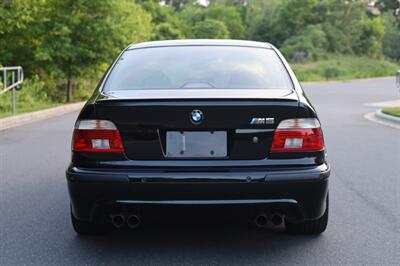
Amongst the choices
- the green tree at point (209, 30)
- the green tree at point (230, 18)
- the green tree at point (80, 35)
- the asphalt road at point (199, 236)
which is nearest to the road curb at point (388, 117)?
the asphalt road at point (199, 236)

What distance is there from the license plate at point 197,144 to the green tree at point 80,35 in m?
17.6

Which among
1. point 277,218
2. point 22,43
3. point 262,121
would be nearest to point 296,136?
point 262,121

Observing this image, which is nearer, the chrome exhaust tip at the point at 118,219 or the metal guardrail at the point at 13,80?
the chrome exhaust tip at the point at 118,219

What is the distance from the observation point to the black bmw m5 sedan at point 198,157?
4000mm

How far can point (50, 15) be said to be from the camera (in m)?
21.9

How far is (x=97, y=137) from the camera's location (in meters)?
4.14

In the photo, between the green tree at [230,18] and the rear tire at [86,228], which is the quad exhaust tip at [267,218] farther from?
the green tree at [230,18]

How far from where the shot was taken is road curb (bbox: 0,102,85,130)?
13.6 metres

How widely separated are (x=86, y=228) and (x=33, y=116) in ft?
37.1

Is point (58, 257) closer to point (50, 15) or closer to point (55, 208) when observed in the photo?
point (55, 208)

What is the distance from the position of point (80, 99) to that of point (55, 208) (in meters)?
19.5

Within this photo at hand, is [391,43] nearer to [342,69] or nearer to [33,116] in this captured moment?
[342,69]

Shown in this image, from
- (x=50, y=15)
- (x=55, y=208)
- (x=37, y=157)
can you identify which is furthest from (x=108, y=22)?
(x=55, y=208)

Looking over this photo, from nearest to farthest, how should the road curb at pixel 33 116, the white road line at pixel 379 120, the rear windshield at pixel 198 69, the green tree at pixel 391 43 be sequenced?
the rear windshield at pixel 198 69
the road curb at pixel 33 116
the white road line at pixel 379 120
the green tree at pixel 391 43
